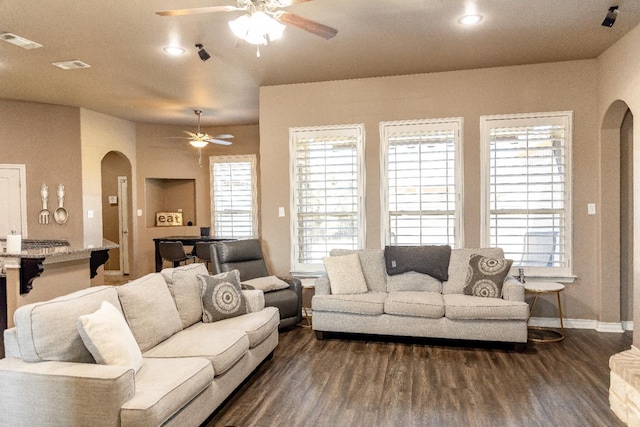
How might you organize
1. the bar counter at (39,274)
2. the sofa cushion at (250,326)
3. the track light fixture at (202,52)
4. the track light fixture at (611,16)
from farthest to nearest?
the track light fixture at (202,52)
the bar counter at (39,274)
the track light fixture at (611,16)
the sofa cushion at (250,326)

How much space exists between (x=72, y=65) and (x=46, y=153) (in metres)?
2.41

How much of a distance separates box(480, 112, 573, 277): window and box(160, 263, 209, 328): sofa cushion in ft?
10.9

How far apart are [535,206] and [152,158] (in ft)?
22.1

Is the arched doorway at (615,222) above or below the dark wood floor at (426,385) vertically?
above

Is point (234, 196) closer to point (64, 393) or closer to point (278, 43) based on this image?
point (278, 43)

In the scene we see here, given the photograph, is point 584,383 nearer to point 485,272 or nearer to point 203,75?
point 485,272

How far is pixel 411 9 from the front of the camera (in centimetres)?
346

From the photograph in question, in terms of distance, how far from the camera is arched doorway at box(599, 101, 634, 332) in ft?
15.3

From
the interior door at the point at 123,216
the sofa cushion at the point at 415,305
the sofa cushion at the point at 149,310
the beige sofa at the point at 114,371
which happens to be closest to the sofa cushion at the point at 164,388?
the beige sofa at the point at 114,371

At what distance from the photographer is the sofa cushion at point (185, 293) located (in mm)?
3424

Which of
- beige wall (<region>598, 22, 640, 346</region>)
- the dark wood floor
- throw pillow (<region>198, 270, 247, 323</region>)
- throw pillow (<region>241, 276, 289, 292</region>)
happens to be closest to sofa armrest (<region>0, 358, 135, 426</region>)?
the dark wood floor

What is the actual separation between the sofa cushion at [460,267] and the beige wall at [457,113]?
386 millimetres

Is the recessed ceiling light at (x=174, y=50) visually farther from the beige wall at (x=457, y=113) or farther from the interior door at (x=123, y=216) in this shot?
the interior door at (x=123, y=216)

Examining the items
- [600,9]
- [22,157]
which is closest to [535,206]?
[600,9]
